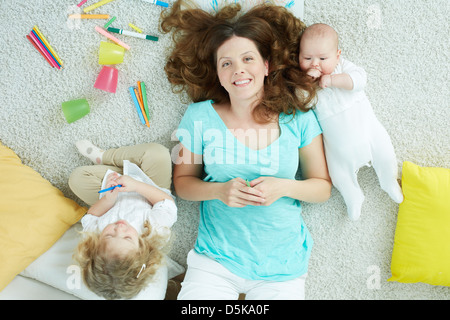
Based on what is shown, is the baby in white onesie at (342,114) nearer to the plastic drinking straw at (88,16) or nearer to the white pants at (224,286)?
the white pants at (224,286)

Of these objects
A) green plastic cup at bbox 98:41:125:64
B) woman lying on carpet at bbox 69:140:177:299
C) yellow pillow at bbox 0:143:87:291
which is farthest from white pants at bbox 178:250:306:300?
green plastic cup at bbox 98:41:125:64

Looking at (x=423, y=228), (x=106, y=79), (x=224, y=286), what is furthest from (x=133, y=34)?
(x=423, y=228)

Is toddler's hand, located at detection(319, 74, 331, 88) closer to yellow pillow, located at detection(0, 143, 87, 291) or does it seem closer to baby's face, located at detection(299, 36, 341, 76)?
baby's face, located at detection(299, 36, 341, 76)

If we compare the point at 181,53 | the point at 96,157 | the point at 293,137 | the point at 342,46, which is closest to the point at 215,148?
the point at 293,137

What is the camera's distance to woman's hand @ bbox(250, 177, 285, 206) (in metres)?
1.14

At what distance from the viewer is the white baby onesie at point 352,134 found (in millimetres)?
1223

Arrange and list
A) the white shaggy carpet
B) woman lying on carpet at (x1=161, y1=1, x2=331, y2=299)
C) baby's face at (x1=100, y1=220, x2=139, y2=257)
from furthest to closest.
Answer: the white shaggy carpet, woman lying on carpet at (x1=161, y1=1, x2=331, y2=299), baby's face at (x1=100, y1=220, x2=139, y2=257)

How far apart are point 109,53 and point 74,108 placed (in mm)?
261

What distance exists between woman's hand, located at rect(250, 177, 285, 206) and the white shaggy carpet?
11.8 inches

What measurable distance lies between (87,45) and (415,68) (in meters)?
1.32

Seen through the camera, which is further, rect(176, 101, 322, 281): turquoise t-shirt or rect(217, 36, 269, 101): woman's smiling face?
rect(176, 101, 322, 281): turquoise t-shirt

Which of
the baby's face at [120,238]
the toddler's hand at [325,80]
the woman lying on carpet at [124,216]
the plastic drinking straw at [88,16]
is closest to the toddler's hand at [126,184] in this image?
the woman lying on carpet at [124,216]

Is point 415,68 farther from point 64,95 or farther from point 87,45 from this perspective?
point 64,95

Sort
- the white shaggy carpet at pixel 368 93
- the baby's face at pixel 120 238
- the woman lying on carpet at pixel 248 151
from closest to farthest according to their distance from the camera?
1. the baby's face at pixel 120 238
2. the woman lying on carpet at pixel 248 151
3. the white shaggy carpet at pixel 368 93
